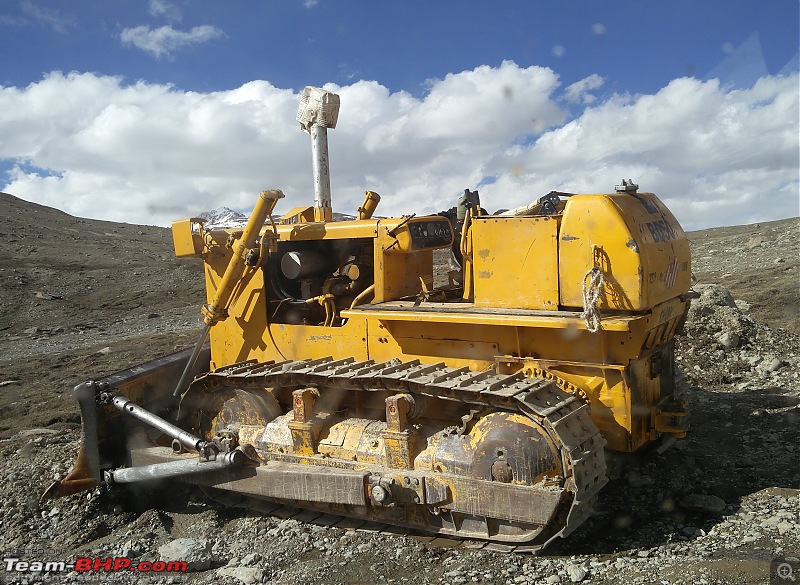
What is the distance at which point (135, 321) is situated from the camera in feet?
61.2

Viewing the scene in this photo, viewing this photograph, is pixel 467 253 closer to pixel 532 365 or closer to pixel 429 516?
pixel 532 365

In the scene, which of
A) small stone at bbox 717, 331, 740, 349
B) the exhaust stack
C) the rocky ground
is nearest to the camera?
the rocky ground

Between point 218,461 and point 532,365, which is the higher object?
point 532,365

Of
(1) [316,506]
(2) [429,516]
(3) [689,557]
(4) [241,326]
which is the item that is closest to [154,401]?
(4) [241,326]

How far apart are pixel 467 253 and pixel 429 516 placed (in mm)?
2194

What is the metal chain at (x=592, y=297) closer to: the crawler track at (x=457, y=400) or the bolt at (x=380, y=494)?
the crawler track at (x=457, y=400)

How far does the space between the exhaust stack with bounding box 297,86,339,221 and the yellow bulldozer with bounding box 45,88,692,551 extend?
120 centimetres

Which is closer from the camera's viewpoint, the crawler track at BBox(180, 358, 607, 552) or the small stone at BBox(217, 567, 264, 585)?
the crawler track at BBox(180, 358, 607, 552)

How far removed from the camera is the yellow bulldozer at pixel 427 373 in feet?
16.1

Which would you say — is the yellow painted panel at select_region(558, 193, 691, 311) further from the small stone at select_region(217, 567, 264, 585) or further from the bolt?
the small stone at select_region(217, 567, 264, 585)

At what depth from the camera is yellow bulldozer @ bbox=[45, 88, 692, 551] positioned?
4898 mm

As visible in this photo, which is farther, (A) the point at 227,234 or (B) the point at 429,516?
(A) the point at 227,234

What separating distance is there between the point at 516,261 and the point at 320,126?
362 centimetres

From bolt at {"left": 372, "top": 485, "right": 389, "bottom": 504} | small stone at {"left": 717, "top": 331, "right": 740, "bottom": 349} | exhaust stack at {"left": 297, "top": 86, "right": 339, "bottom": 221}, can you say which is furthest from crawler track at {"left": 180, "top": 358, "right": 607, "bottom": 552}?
small stone at {"left": 717, "top": 331, "right": 740, "bottom": 349}
